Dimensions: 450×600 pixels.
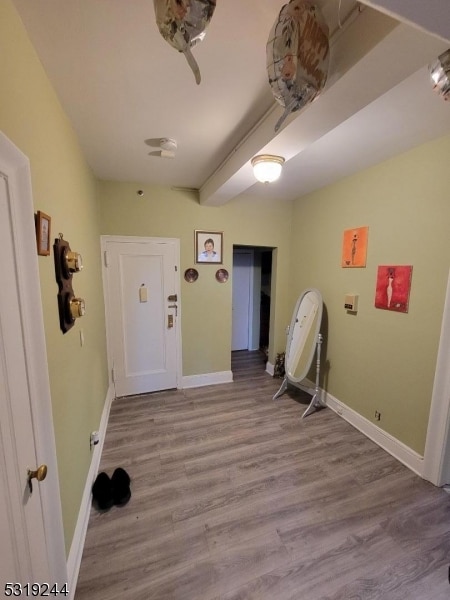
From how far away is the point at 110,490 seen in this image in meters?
1.75

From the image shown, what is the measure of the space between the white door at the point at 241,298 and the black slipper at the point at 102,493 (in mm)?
3325

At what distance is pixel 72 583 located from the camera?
1.21 m

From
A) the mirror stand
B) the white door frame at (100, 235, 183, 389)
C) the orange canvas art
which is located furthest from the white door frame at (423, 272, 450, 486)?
the white door frame at (100, 235, 183, 389)

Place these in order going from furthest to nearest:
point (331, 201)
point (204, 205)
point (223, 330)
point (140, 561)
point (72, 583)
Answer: point (223, 330)
point (204, 205)
point (331, 201)
point (140, 561)
point (72, 583)

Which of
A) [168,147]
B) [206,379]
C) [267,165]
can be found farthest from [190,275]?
[267,165]

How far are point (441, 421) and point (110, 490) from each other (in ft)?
7.82

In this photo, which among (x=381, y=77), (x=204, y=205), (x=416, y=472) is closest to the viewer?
(x=381, y=77)

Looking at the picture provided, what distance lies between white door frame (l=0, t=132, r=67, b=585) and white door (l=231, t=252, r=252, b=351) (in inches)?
153

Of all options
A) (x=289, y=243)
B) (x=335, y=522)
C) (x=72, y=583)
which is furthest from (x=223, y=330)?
(x=72, y=583)

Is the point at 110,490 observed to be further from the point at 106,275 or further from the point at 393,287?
the point at 393,287

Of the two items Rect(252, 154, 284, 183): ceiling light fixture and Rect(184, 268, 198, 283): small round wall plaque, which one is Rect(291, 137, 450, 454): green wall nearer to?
Rect(252, 154, 284, 183): ceiling light fixture

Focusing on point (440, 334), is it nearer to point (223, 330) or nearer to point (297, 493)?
point (297, 493)

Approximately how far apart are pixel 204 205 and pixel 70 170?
1.72m

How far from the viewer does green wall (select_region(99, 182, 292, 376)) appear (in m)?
2.91
